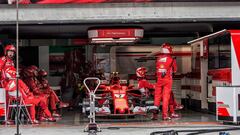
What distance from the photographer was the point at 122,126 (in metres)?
12.5

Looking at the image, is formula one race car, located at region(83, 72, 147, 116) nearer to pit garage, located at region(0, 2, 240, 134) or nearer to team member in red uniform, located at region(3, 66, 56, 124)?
pit garage, located at region(0, 2, 240, 134)

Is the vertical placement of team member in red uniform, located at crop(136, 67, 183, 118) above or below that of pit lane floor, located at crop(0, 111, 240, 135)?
above

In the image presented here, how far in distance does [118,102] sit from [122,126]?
4.38ft

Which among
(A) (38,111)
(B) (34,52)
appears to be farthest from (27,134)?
(B) (34,52)

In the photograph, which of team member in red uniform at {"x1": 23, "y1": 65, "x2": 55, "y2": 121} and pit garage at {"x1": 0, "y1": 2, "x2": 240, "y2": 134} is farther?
team member in red uniform at {"x1": 23, "y1": 65, "x2": 55, "y2": 121}

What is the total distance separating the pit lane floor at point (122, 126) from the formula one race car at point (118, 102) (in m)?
0.28

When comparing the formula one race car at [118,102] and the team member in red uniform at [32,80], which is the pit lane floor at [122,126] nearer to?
the formula one race car at [118,102]

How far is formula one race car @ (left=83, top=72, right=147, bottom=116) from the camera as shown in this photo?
44.6ft

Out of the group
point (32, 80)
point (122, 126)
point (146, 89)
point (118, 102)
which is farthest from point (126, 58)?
point (122, 126)

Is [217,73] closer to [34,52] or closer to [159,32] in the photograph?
[159,32]

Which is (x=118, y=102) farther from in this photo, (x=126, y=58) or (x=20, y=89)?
(x=126, y=58)

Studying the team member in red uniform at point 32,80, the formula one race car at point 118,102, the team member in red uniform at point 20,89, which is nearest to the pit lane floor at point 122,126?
the formula one race car at point 118,102

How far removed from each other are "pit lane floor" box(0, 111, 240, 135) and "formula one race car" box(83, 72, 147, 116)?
0.90 ft

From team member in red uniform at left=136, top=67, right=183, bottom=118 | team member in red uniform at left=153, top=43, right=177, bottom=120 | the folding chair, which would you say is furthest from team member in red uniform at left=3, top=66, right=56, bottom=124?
team member in red uniform at left=136, top=67, right=183, bottom=118
